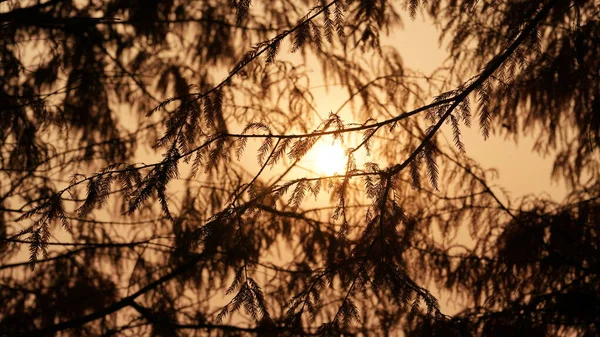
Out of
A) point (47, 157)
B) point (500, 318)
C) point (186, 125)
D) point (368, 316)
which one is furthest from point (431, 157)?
point (47, 157)

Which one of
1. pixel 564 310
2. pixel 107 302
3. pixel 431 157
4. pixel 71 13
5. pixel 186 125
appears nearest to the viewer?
pixel 431 157

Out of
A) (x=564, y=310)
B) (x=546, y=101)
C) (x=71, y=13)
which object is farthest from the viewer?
(x=71, y=13)

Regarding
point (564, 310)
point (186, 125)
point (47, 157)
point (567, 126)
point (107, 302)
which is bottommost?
point (564, 310)

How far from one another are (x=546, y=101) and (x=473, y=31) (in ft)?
2.37

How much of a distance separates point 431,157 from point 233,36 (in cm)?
309

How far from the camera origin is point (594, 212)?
4277mm

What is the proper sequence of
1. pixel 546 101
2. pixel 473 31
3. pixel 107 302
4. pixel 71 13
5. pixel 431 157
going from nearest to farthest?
pixel 431 157 → pixel 546 101 → pixel 473 31 → pixel 107 302 → pixel 71 13

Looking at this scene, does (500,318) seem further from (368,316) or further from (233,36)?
(233,36)

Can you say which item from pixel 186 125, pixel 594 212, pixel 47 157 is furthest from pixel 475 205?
pixel 47 157

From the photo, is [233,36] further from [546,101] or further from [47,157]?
[546,101]

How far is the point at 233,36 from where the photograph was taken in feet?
17.2

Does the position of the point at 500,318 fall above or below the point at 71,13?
below

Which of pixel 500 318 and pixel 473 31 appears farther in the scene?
pixel 473 31

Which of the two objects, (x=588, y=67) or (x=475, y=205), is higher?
(x=588, y=67)
